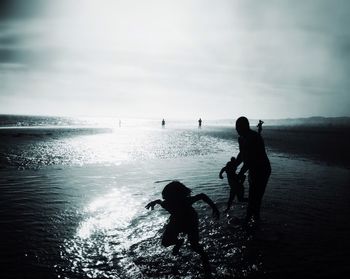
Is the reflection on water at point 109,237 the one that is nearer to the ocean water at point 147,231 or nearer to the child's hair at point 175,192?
the ocean water at point 147,231

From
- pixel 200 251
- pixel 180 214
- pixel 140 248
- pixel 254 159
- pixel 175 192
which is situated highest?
pixel 254 159

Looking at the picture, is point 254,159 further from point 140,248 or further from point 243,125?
point 140,248

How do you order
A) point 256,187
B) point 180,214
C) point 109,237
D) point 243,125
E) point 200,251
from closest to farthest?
1. point 200,251
2. point 180,214
3. point 109,237
4. point 243,125
5. point 256,187

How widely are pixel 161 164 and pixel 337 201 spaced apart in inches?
369

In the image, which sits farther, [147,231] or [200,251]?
[147,231]

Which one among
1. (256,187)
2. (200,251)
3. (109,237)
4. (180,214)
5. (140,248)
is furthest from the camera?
(256,187)

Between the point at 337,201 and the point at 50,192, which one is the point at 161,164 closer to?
the point at 50,192

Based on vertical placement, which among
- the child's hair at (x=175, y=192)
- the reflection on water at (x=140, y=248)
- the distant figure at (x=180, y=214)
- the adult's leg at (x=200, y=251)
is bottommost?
the reflection on water at (x=140, y=248)

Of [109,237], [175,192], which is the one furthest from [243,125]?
[109,237]

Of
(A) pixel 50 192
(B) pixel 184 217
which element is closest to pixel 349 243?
(B) pixel 184 217

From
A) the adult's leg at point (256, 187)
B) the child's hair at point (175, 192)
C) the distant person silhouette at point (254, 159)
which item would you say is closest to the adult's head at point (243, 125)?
the distant person silhouette at point (254, 159)

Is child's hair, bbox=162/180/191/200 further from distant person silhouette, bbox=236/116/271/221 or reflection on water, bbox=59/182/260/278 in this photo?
distant person silhouette, bbox=236/116/271/221

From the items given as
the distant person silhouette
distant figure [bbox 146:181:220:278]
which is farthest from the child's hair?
the distant person silhouette

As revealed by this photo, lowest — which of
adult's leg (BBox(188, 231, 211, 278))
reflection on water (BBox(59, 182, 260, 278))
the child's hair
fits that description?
reflection on water (BBox(59, 182, 260, 278))
